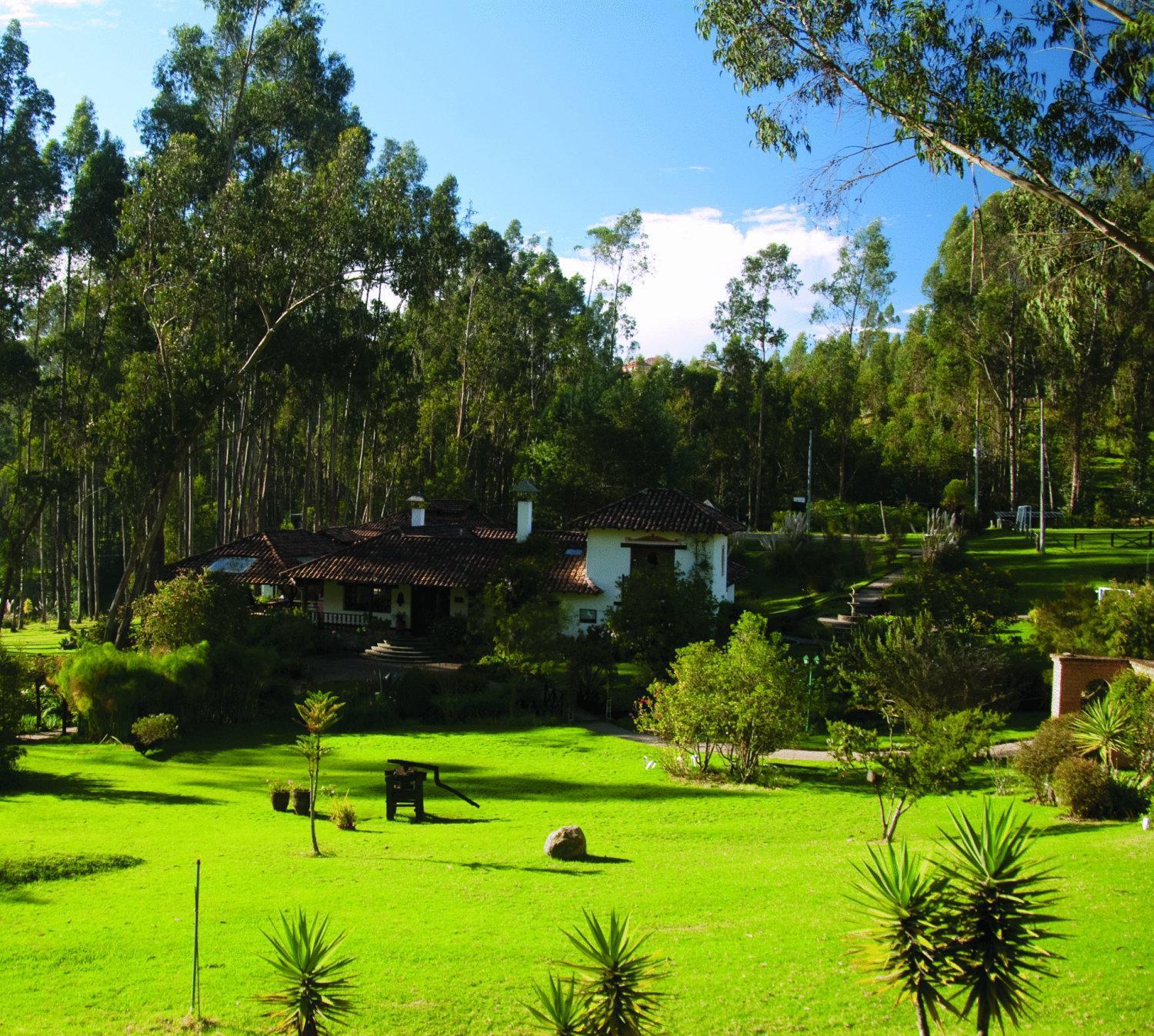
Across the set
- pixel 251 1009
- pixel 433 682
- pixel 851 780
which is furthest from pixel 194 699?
pixel 251 1009

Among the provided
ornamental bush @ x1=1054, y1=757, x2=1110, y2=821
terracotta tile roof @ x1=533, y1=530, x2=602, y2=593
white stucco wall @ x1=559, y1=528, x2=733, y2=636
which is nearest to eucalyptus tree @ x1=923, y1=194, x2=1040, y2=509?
white stucco wall @ x1=559, y1=528, x2=733, y2=636

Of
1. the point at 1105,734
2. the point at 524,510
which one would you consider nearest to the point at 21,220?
the point at 524,510

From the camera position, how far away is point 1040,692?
2592 centimetres

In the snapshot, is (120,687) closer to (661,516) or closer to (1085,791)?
(661,516)

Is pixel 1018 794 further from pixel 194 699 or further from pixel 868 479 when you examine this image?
pixel 868 479

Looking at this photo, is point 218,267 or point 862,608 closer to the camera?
point 218,267

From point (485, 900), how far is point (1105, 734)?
1149cm

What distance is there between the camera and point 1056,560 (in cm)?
4056

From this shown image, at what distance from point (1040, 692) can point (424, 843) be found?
1869cm

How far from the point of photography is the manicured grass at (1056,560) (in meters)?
36.3

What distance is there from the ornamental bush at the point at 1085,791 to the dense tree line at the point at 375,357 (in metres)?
8.40

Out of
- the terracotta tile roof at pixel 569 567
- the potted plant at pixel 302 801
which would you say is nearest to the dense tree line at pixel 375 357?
the terracotta tile roof at pixel 569 567

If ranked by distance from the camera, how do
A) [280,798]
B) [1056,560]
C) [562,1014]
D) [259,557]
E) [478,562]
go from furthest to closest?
[1056,560], [259,557], [478,562], [280,798], [562,1014]

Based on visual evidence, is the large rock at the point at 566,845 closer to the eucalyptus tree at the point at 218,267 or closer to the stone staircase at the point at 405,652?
the stone staircase at the point at 405,652
